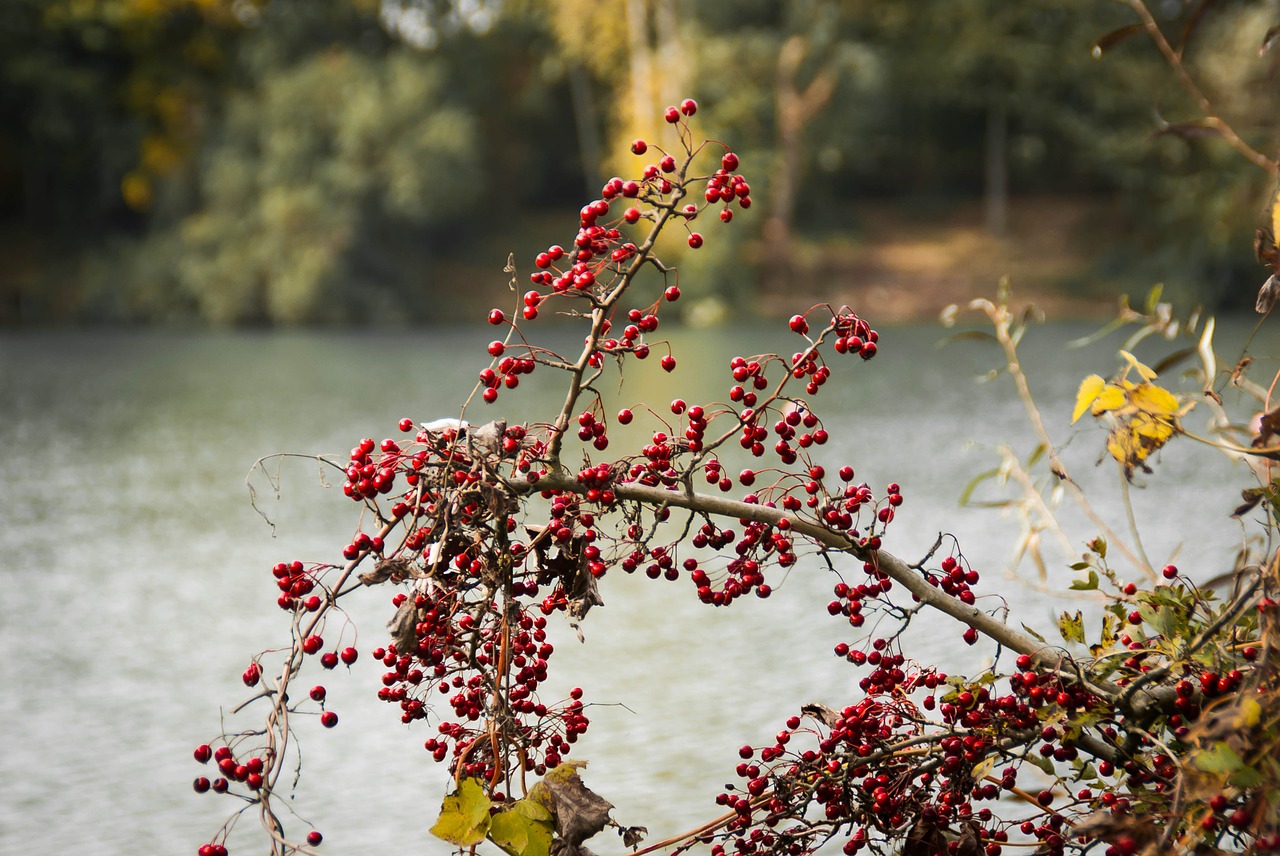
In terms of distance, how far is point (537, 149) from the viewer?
101ft

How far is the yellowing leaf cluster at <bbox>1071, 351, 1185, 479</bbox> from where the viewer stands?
4.93 ft

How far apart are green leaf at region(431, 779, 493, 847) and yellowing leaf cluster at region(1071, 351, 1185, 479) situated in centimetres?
77

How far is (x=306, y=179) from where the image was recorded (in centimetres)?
2562

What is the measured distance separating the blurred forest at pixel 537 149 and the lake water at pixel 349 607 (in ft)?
47.7

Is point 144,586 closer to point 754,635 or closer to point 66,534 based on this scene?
point 66,534

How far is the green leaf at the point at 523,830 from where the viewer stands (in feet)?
4.97

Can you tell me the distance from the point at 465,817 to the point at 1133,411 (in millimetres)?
871

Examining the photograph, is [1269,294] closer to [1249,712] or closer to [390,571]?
[1249,712]

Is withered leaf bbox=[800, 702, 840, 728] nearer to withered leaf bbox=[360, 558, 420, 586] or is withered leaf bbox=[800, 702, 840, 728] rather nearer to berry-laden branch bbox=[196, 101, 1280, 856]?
berry-laden branch bbox=[196, 101, 1280, 856]

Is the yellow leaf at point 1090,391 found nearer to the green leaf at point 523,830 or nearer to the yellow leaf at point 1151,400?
the yellow leaf at point 1151,400

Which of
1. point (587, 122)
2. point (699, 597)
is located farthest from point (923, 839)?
point (587, 122)

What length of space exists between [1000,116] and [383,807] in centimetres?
2845

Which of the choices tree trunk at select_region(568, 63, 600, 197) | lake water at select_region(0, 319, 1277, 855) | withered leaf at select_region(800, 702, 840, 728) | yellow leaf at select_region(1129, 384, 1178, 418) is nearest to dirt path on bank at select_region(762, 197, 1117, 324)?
tree trunk at select_region(568, 63, 600, 197)

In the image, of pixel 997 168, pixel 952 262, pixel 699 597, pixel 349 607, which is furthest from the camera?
pixel 997 168
